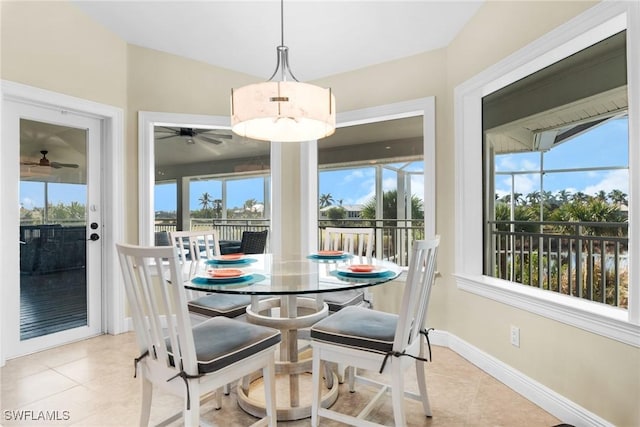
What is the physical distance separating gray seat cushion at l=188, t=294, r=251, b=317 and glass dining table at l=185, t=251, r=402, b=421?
141 mm

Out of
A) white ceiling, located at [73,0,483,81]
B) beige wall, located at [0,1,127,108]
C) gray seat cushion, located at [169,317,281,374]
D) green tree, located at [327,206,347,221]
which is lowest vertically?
gray seat cushion, located at [169,317,281,374]

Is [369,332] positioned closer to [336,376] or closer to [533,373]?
[336,376]

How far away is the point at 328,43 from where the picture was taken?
130 inches

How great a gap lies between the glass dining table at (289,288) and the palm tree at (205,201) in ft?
10.5

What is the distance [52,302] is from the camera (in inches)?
121

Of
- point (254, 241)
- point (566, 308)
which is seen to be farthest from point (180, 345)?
point (254, 241)

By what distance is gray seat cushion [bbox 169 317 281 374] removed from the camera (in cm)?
152

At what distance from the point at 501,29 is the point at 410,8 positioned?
69 centimetres

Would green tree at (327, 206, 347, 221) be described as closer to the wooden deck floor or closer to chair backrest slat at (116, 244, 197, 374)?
the wooden deck floor

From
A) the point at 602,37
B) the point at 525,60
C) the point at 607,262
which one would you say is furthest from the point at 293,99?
the point at 607,262

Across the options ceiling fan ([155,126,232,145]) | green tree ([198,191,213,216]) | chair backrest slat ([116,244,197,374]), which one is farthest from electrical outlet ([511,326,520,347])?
green tree ([198,191,213,216])

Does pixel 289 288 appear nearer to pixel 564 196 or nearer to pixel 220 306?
pixel 220 306

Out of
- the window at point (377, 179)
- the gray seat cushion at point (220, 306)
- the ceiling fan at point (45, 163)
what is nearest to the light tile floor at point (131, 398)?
the gray seat cushion at point (220, 306)

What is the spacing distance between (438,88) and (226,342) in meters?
2.74
